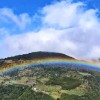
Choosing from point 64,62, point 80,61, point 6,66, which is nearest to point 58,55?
point 80,61

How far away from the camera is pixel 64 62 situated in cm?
8694

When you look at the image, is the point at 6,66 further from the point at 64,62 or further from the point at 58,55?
the point at 58,55

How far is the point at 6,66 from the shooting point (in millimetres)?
84125

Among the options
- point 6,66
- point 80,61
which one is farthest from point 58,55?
point 6,66

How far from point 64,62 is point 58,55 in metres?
25.9

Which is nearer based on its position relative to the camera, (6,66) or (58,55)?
(6,66)

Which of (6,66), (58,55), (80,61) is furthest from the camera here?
(58,55)

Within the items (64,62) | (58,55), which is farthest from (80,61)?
(64,62)

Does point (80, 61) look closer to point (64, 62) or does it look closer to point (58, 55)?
point (58, 55)

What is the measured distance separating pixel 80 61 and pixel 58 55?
414 inches

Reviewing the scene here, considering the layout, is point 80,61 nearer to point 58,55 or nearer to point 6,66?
point 58,55

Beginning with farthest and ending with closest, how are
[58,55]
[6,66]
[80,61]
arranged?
[58,55] → [80,61] → [6,66]

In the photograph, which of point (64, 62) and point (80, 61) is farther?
point (80, 61)

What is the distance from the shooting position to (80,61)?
106 m
